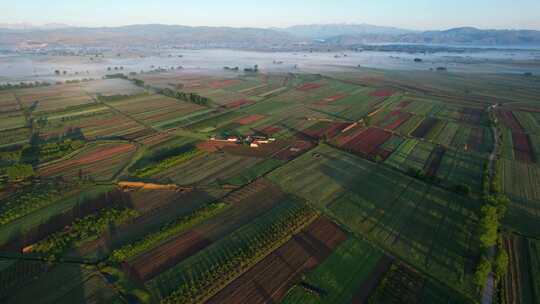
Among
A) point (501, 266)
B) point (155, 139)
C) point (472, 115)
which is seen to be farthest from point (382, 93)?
point (501, 266)

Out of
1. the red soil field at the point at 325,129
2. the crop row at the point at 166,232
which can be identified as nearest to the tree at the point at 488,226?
the crop row at the point at 166,232

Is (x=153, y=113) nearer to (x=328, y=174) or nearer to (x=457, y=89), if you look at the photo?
(x=328, y=174)

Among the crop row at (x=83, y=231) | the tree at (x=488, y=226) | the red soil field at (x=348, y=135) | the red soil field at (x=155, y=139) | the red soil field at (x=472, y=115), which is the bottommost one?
the crop row at (x=83, y=231)

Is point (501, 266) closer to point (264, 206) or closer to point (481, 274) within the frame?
point (481, 274)

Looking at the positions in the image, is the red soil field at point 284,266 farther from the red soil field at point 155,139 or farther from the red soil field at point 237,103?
the red soil field at point 237,103

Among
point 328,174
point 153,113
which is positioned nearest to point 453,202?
point 328,174

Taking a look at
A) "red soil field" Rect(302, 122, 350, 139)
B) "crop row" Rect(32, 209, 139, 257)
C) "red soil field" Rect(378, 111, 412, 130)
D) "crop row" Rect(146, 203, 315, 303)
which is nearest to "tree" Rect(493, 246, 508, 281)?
"crop row" Rect(146, 203, 315, 303)
